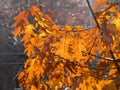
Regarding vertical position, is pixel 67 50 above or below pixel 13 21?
below

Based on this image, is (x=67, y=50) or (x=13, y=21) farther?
(x=13, y=21)

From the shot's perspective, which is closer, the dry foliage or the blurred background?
the dry foliage

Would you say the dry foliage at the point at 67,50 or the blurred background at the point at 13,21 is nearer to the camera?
the dry foliage at the point at 67,50

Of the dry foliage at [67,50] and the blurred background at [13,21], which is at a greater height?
the blurred background at [13,21]

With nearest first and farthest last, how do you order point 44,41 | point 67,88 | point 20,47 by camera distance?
1. point 44,41
2. point 67,88
3. point 20,47

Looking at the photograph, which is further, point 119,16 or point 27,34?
point 27,34

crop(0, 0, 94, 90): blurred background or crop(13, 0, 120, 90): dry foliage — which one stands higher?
crop(0, 0, 94, 90): blurred background

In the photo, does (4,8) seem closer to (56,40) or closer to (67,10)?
(67,10)

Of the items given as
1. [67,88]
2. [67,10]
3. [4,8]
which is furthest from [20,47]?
[67,88]
